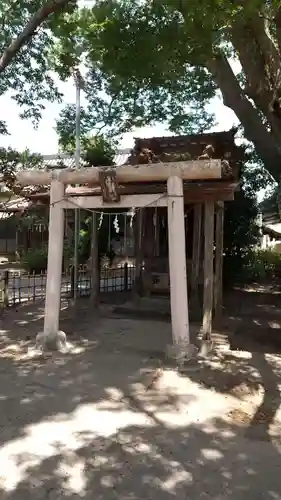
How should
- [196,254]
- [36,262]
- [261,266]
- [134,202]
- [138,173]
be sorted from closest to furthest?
[138,173] → [134,202] → [196,254] → [261,266] → [36,262]

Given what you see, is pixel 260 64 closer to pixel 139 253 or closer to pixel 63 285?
pixel 139 253

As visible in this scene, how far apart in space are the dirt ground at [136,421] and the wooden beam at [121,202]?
2334 millimetres

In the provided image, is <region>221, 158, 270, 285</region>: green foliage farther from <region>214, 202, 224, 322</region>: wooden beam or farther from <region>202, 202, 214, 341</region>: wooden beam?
<region>202, 202, 214, 341</region>: wooden beam

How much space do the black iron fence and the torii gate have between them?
368cm

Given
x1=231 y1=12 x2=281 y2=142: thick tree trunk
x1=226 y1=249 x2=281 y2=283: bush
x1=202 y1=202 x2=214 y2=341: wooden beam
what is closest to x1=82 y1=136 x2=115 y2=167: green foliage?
x1=231 y1=12 x2=281 y2=142: thick tree trunk

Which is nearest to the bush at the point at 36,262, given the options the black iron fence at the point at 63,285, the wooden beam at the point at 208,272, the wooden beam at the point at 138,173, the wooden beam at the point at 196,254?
the black iron fence at the point at 63,285

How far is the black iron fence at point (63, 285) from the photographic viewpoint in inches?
439

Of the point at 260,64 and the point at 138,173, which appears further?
the point at 260,64

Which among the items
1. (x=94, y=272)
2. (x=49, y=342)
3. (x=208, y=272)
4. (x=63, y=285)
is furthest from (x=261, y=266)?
(x=49, y=342)

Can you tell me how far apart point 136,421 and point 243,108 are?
680 cm

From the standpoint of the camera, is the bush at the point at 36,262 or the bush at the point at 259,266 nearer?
the bush at the point at 259,266

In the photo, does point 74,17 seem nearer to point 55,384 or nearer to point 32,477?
point 55,384

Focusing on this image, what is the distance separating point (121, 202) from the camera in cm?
716

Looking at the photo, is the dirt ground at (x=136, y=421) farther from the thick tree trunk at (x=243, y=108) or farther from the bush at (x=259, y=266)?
the bush at (x=259, y=266)
